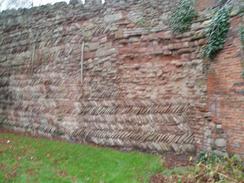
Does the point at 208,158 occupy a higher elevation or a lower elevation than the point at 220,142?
lower

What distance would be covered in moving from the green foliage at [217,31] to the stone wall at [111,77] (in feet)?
0.92

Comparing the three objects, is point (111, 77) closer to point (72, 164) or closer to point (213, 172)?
point (72, 164)

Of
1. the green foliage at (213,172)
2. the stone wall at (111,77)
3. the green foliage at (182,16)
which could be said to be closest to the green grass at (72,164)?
the green foliage at (213,172)

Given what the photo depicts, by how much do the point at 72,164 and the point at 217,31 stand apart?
391 cm

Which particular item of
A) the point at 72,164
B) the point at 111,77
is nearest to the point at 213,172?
the point at 72,164

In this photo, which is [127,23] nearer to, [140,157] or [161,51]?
[161,51]

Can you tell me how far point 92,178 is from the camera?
23.6 ft

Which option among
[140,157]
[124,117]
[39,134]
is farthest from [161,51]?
[39,134]

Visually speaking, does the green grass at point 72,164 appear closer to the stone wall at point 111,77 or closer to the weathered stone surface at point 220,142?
the stone wall at point 111,77

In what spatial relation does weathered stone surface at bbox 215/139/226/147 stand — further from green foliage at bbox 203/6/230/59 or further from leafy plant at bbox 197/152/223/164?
green foliage at bbox 203/6/230/59

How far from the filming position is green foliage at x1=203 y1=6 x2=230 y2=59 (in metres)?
7.38

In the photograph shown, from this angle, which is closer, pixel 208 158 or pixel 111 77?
pixel 208 158

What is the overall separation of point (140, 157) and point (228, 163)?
2.03 meters

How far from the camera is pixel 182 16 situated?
8.31m
